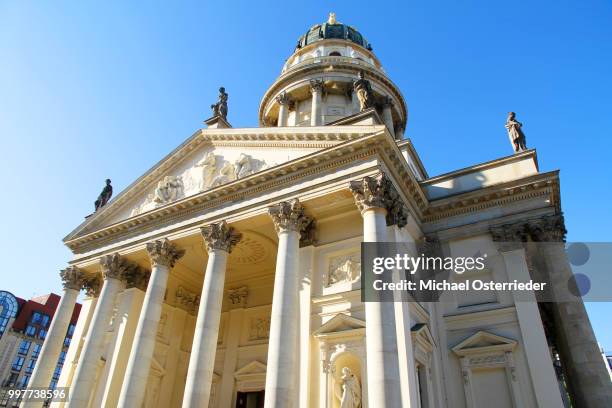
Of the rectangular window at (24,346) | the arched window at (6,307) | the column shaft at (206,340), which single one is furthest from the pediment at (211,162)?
the rectangular window at (24,346)

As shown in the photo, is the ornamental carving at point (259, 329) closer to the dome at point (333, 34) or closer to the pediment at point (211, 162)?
the pediment at point (211, 162)

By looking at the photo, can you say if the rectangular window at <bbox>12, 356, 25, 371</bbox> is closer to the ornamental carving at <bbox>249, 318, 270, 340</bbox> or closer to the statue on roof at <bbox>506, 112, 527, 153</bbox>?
the ornamental carving at <bbox>249, 318, 270, 340</bbox>

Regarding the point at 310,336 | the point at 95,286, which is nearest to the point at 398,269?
the point at 310,336

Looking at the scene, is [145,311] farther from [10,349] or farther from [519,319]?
[10,349]

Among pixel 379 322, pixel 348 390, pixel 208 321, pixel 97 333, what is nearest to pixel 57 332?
pixel 97 333

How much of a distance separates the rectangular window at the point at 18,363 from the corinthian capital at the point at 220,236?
54.2 metres

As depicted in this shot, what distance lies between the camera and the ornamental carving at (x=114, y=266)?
17.8 metres

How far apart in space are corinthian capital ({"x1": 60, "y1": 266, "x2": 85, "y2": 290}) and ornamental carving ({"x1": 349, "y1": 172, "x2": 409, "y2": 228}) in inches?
570

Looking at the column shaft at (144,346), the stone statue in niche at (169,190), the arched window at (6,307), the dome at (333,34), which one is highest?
the dome at (333,34)

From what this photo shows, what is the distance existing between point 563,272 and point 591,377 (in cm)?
331

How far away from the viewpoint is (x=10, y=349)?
52406 mm

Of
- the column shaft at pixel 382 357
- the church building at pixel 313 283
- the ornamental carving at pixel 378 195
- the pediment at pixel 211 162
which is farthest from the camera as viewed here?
the pediment at pixel 211 162

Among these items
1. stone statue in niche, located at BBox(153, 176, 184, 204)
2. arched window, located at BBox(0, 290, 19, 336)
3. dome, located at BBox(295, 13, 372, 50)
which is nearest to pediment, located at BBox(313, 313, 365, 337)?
stone statue in niche, located at BBox(153, 176, 184, 204)

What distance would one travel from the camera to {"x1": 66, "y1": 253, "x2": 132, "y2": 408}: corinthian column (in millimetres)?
15438
